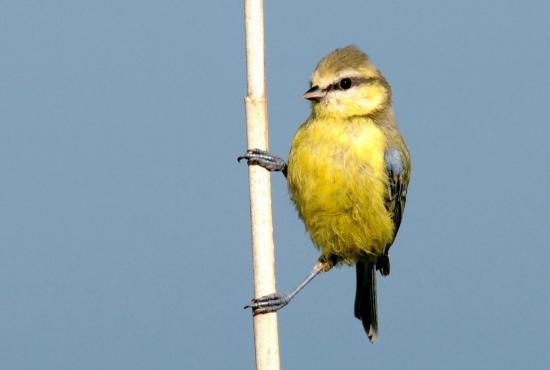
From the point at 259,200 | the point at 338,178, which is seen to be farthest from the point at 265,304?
the point at 338,178

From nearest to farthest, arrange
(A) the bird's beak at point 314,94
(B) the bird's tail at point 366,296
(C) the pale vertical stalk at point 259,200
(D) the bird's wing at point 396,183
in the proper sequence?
(C) the pale vertical stalk at point 259,200 → (A) the bird's beak at point 314,94 → (D) the bird's wing at point 396,183 → (B) the bird's tail at point 366,296

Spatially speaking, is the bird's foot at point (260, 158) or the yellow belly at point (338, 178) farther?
the yellow belly at point (338, 178)

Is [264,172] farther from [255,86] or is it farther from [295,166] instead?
[295,166]

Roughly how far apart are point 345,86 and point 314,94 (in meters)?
0.17

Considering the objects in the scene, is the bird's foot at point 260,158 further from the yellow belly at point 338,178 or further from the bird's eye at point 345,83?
the bird's eye at point 345,83

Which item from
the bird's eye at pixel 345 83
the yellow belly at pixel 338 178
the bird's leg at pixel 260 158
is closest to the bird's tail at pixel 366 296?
the yellow belly at pixel 338 178

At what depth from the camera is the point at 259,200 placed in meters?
3.17

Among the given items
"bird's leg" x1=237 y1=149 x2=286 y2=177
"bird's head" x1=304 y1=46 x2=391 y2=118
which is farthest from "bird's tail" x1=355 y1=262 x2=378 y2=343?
"bird's leg" x1=237 y1=149 x2=286 y2=177

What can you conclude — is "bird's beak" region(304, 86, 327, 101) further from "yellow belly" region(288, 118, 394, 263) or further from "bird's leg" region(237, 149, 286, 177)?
"bird's leg" region(237, 149, 286, 177)

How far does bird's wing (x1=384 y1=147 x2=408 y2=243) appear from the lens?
4.20 m

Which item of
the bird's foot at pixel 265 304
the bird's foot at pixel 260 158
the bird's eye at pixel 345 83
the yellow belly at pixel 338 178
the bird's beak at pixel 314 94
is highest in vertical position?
the bird's eye at pixel 345 83

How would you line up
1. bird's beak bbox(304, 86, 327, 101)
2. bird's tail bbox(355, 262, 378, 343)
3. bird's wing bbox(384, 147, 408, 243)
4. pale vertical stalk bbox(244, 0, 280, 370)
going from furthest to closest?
bird's tail bbox(355, 262, 378, 343) → bird's wing bbox(384, 147, 408, 243) → bird's beak bbox(304, 86, 327, 101) → pale vertical stalk bbox(244, 0, 280, 370)

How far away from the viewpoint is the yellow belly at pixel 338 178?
4.00 meters

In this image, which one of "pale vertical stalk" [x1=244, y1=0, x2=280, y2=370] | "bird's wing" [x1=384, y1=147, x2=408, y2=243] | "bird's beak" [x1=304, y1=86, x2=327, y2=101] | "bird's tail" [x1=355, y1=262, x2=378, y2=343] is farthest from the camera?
"bird's tail" [x1=355, y1=262, x2=378, y2=343]
